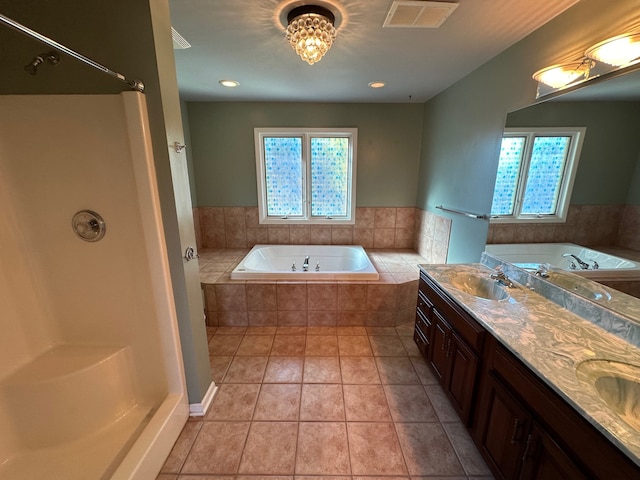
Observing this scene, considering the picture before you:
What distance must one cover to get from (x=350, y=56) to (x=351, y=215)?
189 centimetres

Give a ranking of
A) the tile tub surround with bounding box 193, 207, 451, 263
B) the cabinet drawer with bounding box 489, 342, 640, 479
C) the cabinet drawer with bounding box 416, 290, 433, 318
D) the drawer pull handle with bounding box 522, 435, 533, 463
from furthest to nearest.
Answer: the tile tub surround with bounding box 193, 207, 451, 263 < the cabinet drawer with bounding box 416, 290, 433, 318 < the drawer pull handle with bounding box 522, 435, 533, 463 < the cabinet drawer with bounding box 489, 342, 640, 479

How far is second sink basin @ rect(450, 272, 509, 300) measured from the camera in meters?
1.67

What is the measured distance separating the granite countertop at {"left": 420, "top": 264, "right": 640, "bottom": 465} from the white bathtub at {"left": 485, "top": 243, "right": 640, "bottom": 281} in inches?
8.1

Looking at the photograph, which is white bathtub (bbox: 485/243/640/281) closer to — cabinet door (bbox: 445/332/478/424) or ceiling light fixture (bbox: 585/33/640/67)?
cabinet door (bbox: 445/332/478/424)

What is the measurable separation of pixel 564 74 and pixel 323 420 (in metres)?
2.36

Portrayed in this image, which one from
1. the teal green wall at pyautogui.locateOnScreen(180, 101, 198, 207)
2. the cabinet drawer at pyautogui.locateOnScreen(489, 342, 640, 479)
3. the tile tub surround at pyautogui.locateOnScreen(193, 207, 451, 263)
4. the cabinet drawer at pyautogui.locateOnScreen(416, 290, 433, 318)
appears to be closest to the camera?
the cabinet drawer at pyautogui.locateOnScreen(489, 342, 640, 479)

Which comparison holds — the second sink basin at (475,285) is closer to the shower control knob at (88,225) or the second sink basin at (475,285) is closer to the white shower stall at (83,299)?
the white shower stall at (83,299)

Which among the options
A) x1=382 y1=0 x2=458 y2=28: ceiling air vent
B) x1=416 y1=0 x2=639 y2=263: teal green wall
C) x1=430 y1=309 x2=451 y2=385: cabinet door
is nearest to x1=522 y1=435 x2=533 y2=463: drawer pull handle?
x1=430 y1=309 x2=451 y2=385: cabinet door

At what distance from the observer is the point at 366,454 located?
4.46 feet

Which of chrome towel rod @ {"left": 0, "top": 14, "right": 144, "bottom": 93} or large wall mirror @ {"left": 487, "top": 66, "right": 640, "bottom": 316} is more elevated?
chrome towel rod @ {"left": 0, "top": 14, "right": 144, "bottom": 93}

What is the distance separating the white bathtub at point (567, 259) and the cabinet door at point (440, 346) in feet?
2.10

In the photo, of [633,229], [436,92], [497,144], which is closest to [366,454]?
[633,229]

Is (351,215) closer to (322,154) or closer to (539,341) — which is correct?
(322,154)

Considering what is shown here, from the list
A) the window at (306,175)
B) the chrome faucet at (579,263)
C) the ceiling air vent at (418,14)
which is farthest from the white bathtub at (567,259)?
the window at (306,175)
